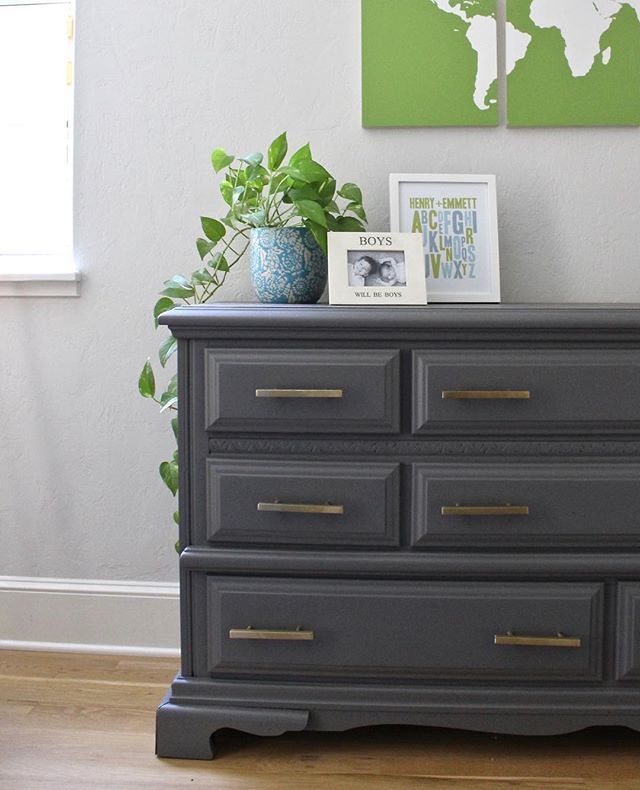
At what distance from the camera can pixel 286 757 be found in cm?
183

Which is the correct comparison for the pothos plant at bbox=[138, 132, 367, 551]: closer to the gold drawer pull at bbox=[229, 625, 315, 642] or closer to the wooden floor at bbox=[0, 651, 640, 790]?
the gold drawer pull at bbox=[229, 625, 315, 642]

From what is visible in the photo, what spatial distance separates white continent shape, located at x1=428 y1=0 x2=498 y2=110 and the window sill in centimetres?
107

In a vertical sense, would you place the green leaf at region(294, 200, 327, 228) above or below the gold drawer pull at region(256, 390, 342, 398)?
above

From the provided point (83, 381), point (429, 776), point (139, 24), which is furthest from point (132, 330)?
point (429, 776)

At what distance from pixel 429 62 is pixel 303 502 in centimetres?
109

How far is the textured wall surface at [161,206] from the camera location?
218cm

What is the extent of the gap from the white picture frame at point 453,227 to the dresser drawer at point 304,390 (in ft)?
1.49

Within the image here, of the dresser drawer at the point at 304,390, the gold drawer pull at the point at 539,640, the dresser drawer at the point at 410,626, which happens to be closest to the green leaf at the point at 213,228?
the dresser drawer at the point at 304,390

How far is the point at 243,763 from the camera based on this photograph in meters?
1.80

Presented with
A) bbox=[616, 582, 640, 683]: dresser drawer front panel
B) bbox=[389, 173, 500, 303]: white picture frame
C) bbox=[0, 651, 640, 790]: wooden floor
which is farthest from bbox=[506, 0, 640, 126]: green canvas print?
bbox=[0, 651, 640, 790]: wooden floor

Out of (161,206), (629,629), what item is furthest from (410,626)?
(161,206)

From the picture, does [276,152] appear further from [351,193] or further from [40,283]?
[40,283]

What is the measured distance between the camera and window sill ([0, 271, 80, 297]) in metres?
2.27

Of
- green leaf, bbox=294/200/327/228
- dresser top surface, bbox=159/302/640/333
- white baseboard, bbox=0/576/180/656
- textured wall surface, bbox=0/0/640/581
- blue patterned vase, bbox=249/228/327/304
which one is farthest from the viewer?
white baseboard, bbox=0/576/180/656
